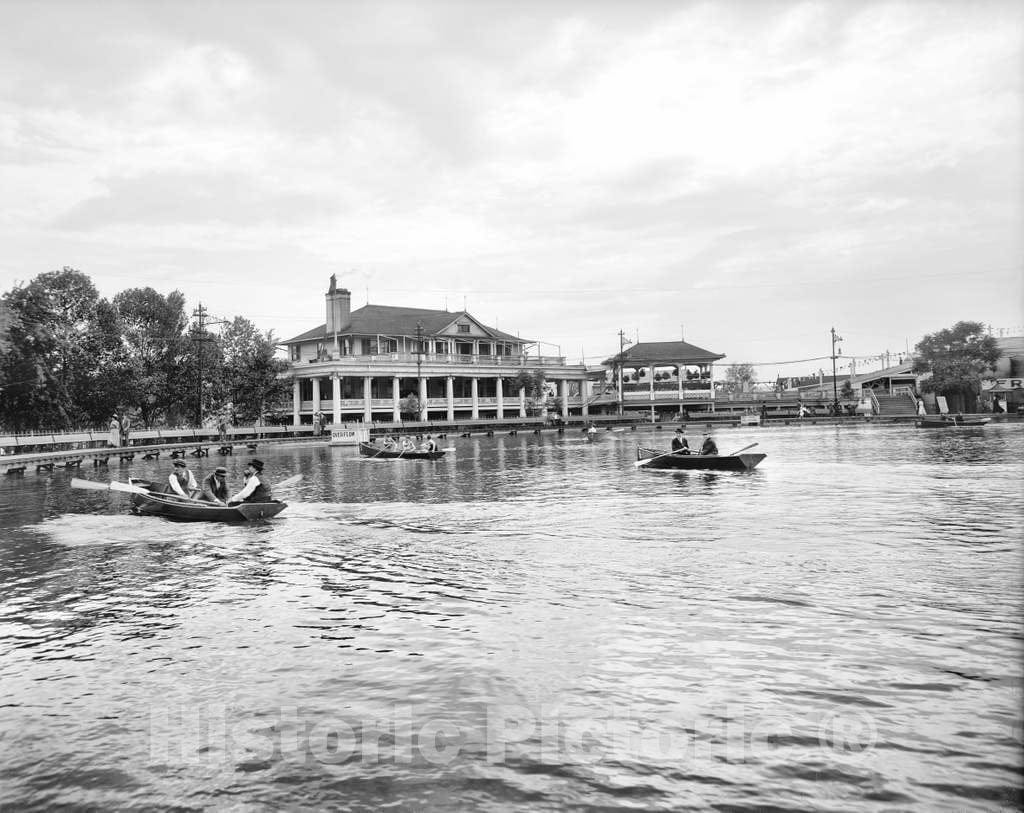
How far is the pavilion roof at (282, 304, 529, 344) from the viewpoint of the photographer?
7369 cm

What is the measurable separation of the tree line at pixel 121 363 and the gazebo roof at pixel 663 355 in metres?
42.4

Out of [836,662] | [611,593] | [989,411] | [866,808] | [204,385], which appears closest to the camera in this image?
[866,808]

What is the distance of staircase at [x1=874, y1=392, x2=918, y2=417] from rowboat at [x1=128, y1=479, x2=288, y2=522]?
77.7 metres

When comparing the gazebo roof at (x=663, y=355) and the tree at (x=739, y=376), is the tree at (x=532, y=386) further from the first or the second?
the tree at (x=739, y=376)

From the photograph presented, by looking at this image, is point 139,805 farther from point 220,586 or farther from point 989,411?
point 989,411

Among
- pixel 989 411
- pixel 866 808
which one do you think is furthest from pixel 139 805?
pixel 989 411

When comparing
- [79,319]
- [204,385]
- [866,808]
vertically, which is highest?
[79,319]

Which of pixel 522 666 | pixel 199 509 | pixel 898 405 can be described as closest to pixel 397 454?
pixel 199 509

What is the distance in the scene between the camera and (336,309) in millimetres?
72938

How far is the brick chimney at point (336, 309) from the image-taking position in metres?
72.9

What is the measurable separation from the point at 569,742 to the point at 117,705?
464 centimetres

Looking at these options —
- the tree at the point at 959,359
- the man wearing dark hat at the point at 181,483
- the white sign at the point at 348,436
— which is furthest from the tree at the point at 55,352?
the tree at the point at 959,359

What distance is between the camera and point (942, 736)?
22.0ft

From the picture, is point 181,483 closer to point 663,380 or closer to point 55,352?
point 55,352
